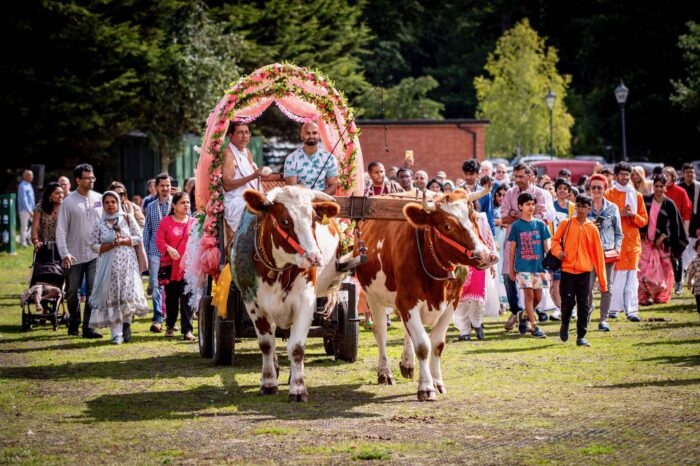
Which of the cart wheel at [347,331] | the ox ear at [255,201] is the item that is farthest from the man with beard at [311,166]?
the ox ear at [255,201]

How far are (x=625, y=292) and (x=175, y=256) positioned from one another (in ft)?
22.3

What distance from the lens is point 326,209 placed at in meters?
12.1

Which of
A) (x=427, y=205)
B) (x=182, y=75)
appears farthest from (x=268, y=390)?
(x=182, y=75)

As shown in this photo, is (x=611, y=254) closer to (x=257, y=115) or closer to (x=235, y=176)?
(x=257, y=115)

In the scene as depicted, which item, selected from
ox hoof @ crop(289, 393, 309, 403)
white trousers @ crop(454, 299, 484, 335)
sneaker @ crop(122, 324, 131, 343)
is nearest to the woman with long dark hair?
sneaker @ crop(122, 324, 131, 343)

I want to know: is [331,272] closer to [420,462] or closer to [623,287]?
[420,462]

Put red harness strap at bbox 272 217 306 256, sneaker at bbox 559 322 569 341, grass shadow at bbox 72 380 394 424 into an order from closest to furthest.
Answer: grass shadow at bbox 72 380 394 424, red harness strap at bbox 272 217 306 256, sneaker at bbox 559 322 569 341

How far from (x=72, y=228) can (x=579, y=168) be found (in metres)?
43.7

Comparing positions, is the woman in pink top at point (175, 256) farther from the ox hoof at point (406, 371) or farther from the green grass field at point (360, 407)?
the ox hoof at point (406, 371)

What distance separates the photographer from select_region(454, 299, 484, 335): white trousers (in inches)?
674

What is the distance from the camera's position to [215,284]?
49.2 ft

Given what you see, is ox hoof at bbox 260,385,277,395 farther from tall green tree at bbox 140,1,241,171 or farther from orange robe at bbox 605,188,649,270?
tall green tree at bbox 140,1,241,171

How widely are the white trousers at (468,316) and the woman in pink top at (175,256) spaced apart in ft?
12.5

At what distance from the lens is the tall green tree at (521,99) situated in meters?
67.5
